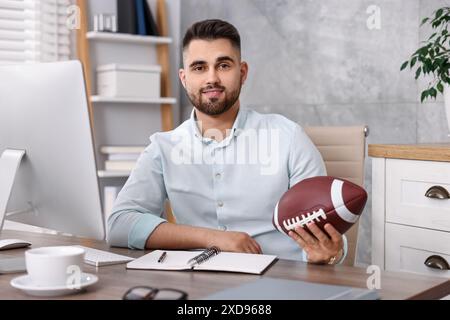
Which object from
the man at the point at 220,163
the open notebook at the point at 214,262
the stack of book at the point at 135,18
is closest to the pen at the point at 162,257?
the open notebook at the point at 214,262

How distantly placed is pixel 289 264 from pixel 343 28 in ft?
6.85

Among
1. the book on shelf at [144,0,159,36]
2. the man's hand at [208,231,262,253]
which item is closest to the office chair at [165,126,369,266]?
the man's hand at [208,231,262,253]

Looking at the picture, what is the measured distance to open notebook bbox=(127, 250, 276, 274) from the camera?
47.7 inches

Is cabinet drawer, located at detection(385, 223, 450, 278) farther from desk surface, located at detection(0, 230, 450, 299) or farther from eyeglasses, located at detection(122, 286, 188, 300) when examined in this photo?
eyeglasses, located at detection(122, 286, 188, 300)

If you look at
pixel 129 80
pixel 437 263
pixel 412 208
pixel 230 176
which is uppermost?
pixel 129 80

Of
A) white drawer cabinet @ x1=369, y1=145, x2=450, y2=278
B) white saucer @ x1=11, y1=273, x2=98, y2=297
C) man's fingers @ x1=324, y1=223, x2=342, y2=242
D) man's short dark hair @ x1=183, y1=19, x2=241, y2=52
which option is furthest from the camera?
white drawer cabinet @ x1=369, y1=145, x2=450, y2=278

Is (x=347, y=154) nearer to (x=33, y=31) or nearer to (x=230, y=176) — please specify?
(x=230, y=176)

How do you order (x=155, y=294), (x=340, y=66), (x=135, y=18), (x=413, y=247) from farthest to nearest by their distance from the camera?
(x=135, y=18) < (x=340, y=66) < (x=413, y=247) < (x=155, y=294)

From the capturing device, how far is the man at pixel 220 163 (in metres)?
1.78

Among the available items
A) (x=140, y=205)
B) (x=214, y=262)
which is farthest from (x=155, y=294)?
(x=140, y=205)

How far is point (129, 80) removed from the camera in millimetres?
3682

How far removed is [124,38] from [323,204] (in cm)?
269

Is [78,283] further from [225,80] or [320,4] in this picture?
[320,4]

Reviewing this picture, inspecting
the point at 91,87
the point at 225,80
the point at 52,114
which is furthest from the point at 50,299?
the point at 91,87
